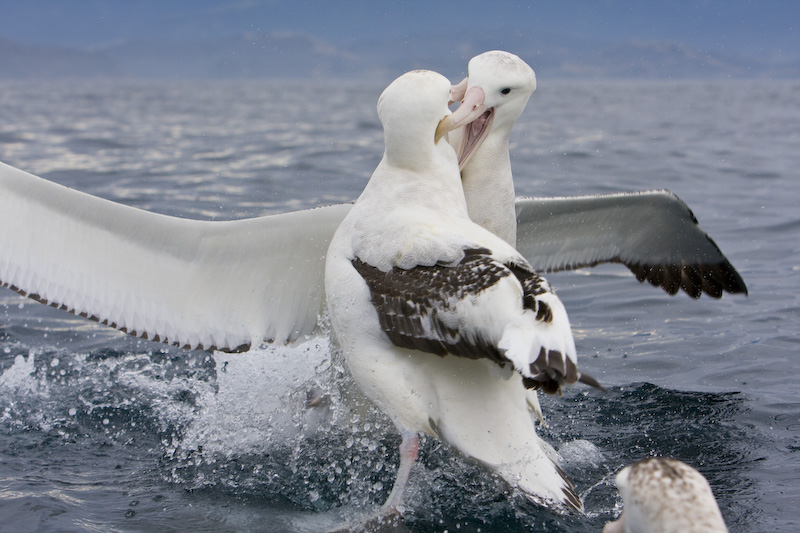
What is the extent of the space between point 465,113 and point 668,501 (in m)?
2.60

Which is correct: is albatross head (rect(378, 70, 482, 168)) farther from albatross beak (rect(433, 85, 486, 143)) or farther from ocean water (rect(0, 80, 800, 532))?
ocean water (rect(0, 80, 800, 532))

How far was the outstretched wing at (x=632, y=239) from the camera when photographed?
6887 mm

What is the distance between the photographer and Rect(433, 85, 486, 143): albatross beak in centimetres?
492

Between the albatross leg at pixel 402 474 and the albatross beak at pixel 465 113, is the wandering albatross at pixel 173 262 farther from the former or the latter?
the albatross leg at pixel 402 474

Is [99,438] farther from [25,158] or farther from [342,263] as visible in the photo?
[25,158]

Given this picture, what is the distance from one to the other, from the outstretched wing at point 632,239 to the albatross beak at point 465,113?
1.56 meters

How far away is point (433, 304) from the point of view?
404 cm

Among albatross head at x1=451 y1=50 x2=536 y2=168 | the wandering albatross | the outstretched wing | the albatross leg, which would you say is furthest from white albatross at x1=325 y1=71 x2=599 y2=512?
the outstretched wing

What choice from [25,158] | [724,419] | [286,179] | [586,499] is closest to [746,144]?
[286,179]

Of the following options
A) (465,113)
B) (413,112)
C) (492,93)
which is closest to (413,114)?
(413,112)

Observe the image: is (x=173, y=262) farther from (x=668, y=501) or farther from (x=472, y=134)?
(x=668, y=501)

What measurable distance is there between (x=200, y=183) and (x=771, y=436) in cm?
1123

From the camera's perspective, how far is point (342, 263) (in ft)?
15.3

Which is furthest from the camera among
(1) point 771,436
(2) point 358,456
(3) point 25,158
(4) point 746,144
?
(4) point 746,144
